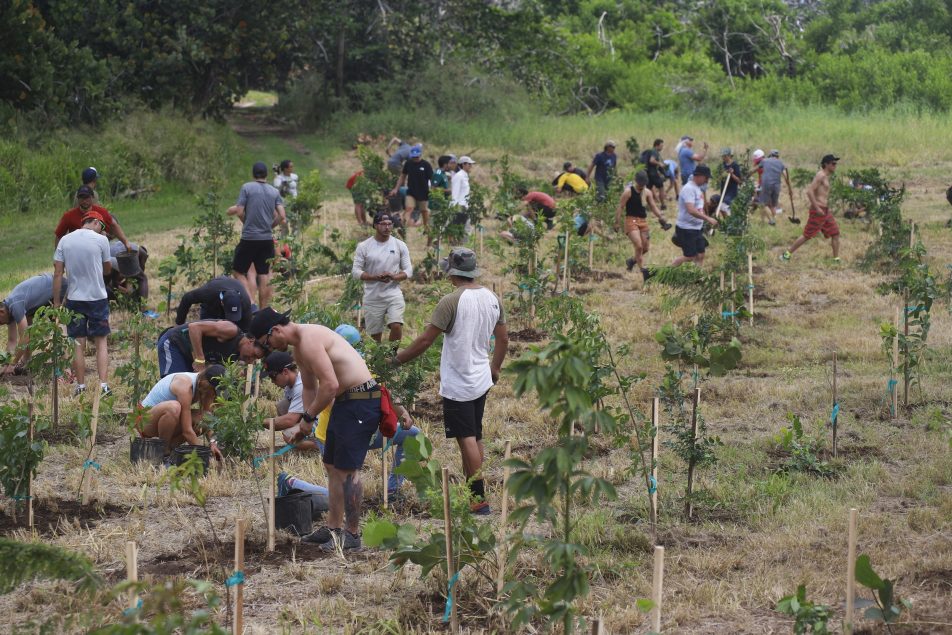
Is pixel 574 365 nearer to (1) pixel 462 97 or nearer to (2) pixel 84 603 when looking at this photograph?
(2) pixel 84 603

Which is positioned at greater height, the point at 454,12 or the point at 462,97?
the point at 454,12

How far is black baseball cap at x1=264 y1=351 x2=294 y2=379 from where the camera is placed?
8.06 m

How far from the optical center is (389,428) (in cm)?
691

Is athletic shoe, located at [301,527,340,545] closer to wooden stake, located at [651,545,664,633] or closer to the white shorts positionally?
wooden stake, located at [651,545,664,633]

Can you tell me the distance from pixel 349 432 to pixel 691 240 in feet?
27.1

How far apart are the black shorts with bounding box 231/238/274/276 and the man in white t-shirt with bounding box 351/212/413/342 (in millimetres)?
2035

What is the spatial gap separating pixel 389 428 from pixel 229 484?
63.8 inches

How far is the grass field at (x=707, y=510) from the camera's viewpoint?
592cm

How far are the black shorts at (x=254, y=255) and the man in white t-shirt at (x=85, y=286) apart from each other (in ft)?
7.87

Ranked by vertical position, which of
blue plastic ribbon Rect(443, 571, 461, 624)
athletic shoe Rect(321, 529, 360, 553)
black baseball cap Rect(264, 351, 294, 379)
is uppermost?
black baseball cap Rect(264, 351, 294, 379)

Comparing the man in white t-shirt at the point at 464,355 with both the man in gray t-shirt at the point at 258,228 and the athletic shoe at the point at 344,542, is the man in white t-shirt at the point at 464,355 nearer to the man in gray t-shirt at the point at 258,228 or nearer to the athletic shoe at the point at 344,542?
the athletic shoe at the point at 344,542

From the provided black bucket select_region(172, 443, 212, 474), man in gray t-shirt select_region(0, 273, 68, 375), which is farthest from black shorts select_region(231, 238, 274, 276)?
black bucket select_region(172, 443, 212, 474)

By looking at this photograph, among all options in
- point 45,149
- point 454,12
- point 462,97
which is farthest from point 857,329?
point 454,12

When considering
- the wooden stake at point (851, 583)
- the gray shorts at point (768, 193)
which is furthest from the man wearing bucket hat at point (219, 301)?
the gray shorts at point (768, 193)
